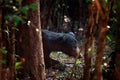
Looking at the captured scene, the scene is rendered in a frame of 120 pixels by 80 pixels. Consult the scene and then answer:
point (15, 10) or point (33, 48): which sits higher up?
point (15, 10)

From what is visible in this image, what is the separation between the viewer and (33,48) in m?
4.67

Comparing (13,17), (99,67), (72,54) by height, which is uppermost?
(13,17)

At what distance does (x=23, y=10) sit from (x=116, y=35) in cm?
88

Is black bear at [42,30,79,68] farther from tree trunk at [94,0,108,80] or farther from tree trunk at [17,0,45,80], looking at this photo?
tree trunk at [94,0,108,80]

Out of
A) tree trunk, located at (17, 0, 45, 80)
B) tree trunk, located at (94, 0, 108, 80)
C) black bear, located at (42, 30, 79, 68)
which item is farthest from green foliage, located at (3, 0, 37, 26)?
black bear, located at (42, 30, 79, 68)

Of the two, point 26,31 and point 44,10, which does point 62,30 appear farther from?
point 26,31

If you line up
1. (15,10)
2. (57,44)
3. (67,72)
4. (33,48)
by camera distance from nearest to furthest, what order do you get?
(15,10) < (33,48) < (67,72) < (57,44)

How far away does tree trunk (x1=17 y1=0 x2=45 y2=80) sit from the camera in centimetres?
463

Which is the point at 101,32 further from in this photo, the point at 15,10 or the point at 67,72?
the point at 67,72

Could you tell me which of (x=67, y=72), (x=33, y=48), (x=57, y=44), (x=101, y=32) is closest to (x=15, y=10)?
(x=101, y=32)

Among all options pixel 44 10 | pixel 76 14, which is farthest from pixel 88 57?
pixel 76 14

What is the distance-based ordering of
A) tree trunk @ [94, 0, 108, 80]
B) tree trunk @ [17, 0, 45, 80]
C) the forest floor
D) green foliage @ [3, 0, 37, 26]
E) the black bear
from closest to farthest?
green foliage @ [3, 0, 37, 26] < tree trunk @ [94, 0, 108, 80] < tree trunk @ [17, 0, 45, 80] < the forest floor < the black bear

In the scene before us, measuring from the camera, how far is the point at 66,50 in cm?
678

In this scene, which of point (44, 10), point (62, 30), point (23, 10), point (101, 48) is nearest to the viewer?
point (23, 10)
